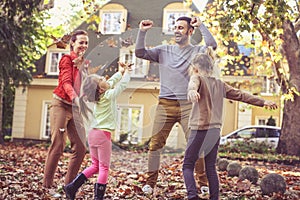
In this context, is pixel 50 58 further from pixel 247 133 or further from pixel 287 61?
pixel 287 61

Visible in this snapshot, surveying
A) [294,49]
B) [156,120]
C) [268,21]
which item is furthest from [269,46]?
[156,120]

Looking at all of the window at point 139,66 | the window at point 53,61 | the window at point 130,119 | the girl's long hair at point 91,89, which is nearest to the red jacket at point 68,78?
the girl's long hair at point 91,89

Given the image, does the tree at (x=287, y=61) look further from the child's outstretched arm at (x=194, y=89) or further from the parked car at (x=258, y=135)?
the child's outstretched arm at (x=194, y=89)

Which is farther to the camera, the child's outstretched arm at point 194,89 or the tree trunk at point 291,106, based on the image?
the tree trunk at point 291,106

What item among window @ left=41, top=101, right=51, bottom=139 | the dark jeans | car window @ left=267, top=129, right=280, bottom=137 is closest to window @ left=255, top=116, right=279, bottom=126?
car window @ left=267, top=129, right=280, bottom=137

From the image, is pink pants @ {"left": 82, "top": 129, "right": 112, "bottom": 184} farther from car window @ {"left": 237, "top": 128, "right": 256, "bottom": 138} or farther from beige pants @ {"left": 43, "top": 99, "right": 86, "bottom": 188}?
car window @ {"left": 237, "top": 128, "right": 256, "bottom": 138}

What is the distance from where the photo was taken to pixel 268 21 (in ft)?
23.7

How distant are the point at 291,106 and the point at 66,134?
33.7 feet

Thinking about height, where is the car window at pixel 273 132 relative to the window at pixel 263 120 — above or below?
below

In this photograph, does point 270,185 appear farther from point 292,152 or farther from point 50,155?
point 292,152

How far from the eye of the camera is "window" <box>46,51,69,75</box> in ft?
77.7

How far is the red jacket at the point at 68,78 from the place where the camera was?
461 cm

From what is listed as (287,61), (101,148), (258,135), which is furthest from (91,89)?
(258,135)

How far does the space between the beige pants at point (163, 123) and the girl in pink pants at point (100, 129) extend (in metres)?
0.69
